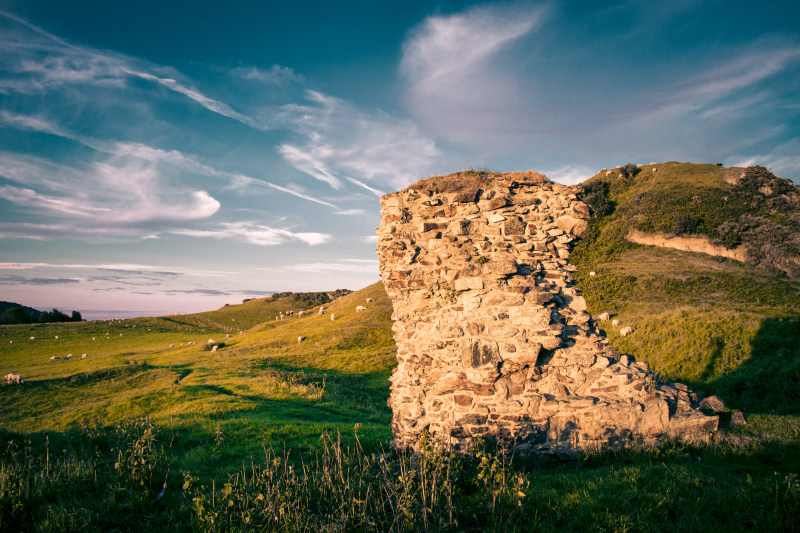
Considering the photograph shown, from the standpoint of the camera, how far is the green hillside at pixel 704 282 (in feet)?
47.9

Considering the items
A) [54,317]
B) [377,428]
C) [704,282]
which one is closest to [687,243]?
[704,282]

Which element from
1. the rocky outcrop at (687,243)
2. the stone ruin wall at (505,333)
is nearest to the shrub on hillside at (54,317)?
the stone ruin wall at (505,333)

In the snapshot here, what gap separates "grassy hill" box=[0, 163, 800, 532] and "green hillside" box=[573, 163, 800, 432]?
128 mm

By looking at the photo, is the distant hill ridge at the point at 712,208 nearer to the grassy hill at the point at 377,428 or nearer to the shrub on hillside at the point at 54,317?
the grassy hill at the point at 377,428

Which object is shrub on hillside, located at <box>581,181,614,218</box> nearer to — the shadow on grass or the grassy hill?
the grassy hill

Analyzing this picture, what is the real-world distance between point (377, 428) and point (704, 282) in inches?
1058

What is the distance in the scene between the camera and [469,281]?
796 centimetres

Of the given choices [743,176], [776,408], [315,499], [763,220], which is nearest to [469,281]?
[315,499]

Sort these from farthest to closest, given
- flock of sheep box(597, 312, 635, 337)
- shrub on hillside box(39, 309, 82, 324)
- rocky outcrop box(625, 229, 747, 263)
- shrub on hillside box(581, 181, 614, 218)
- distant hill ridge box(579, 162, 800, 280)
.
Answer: shrub on hillside box(39, 309, 82, 324), shrub on hillside box(581, 181, 614, 218), rocky outcrop box(625, 229, 747, 263), distant hill ridge box(579, 162, 800, 280), flock of sheep box(597, 312, 635, 337)

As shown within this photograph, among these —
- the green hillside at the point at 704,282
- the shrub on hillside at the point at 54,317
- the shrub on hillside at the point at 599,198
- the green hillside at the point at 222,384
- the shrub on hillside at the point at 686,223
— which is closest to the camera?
the green hillside at the point at 222,384

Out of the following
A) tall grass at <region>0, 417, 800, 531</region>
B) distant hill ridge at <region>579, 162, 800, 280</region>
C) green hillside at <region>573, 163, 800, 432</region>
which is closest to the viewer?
tall grass at <region>0, 417, 800, 531</region>

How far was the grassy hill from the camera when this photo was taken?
457 centimetres

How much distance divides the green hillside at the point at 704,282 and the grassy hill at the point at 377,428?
0.42 feet

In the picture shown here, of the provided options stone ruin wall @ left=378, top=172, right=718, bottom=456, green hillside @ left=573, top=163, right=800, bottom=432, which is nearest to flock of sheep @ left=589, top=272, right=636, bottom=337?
green hillside @ left=573, top=163, right=800, bottom=432
